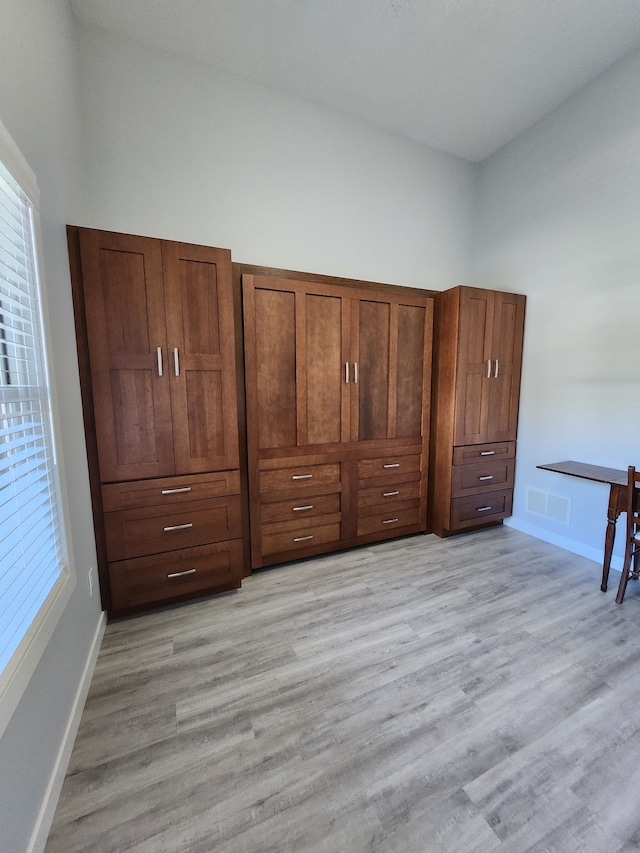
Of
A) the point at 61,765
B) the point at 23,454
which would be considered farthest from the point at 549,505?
the point at 23,454

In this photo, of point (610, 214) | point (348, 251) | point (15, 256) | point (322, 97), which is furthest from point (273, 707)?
point (322, 97)

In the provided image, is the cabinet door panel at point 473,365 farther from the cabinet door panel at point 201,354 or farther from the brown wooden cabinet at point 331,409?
the cabinet door panel at point 201,354

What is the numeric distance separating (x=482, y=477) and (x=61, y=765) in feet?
10.1

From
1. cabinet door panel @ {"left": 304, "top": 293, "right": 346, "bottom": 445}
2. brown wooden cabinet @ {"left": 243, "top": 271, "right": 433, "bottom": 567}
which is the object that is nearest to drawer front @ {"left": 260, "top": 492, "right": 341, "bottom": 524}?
brown wooden cabinet @ {"left": 243, "top": 271, "right": 433, "bottom": 567}

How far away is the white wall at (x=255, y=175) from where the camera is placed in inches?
85.4

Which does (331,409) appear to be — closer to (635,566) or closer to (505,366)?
(505,366)

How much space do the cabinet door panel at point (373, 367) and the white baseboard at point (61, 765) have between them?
2.07 metres

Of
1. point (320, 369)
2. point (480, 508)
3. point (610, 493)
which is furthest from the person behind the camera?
point (480, 508)

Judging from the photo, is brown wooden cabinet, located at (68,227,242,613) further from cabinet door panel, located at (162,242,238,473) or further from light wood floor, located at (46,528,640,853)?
light wood floor, located at (46,528,640,853)

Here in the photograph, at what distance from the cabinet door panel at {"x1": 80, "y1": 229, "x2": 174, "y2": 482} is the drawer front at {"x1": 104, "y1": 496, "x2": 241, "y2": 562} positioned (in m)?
0.24

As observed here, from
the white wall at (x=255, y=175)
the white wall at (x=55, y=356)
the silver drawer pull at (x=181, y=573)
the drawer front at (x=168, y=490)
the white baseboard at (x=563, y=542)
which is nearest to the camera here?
the white wall at (x=55, y=356)

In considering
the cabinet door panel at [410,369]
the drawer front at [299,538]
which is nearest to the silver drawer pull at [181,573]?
the drawer front at [299,538]

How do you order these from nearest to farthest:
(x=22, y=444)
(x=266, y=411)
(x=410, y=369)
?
(x=22, y=444)
(x=266, y=411)
(x=410, y=369)

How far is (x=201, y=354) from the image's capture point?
199 cm
